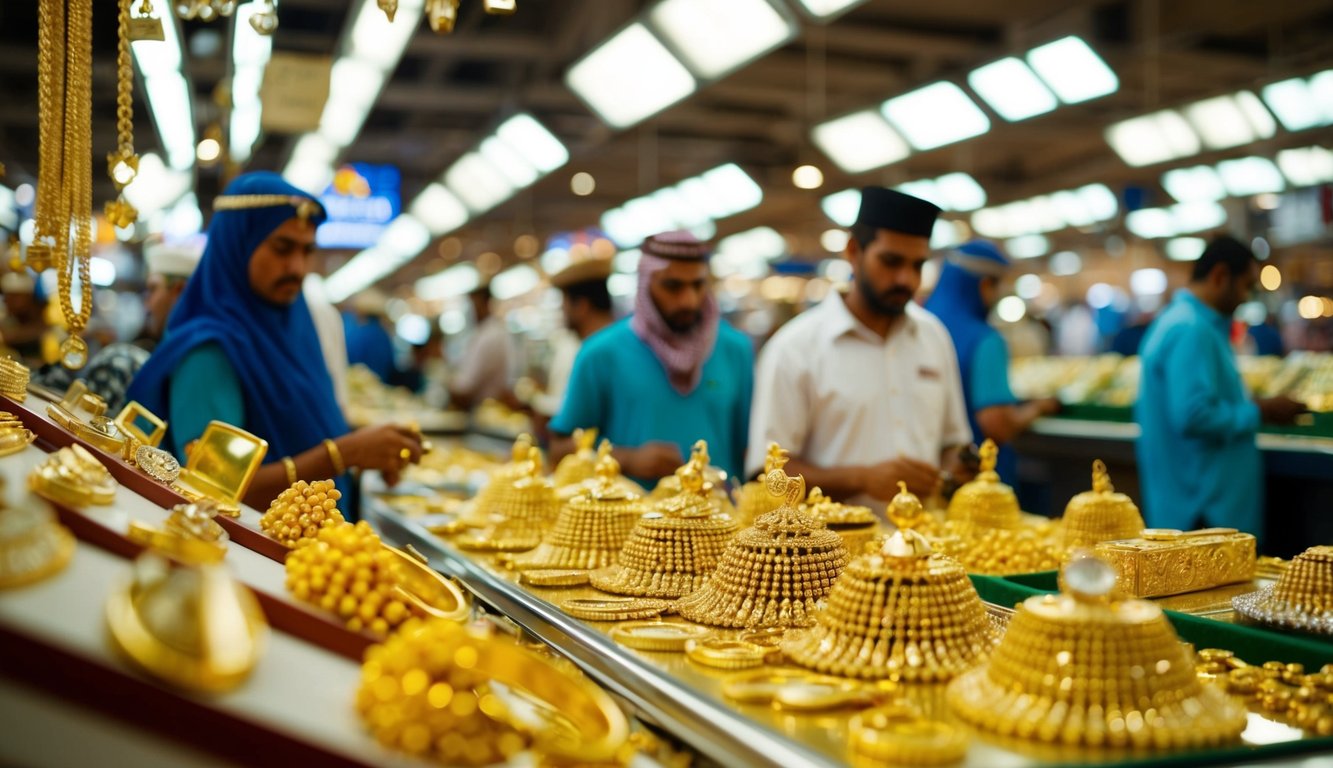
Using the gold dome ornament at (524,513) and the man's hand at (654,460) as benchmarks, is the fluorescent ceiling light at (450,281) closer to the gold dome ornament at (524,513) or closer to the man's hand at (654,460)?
the man's hand at (654,460)

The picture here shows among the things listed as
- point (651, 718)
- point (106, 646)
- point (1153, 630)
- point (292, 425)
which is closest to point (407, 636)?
point (106, 646)

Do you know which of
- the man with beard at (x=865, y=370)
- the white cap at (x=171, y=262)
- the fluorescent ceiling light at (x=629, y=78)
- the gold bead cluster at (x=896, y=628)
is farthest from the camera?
the fluorescent ceiling light at (x=629, y=78)

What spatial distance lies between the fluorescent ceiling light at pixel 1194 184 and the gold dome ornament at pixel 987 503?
6453 mm

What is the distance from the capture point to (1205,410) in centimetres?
446

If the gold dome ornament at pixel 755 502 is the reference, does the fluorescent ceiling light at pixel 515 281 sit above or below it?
above

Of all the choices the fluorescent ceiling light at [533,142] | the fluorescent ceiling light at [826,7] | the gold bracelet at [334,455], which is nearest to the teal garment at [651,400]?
the gold bracelet at [334,455]

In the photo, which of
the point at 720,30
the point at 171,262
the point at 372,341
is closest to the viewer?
the point at 171,262

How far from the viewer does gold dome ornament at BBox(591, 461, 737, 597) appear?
6.98ft

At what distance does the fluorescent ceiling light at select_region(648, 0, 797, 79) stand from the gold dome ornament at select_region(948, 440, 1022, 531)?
2.67 m

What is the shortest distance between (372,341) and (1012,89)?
8.29 metres

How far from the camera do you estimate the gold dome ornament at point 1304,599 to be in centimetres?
181

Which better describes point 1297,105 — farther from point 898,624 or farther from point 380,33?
point 898,624

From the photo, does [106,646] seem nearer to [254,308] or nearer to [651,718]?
[651,718]

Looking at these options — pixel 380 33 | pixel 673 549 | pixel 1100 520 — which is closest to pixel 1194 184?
pixel 380 33
